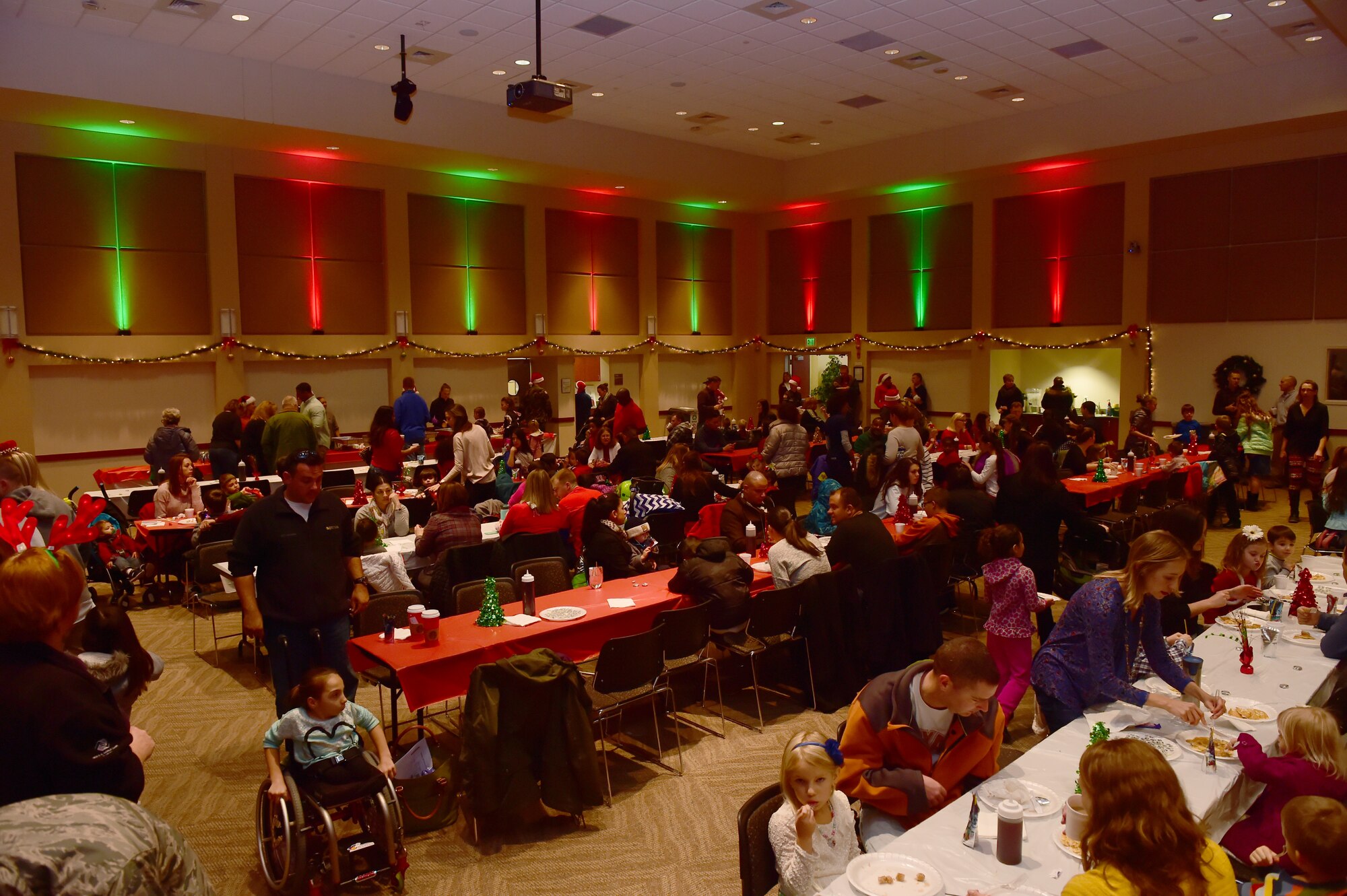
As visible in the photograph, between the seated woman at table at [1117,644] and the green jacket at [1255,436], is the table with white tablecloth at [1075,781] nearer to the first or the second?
the seated woman at table at [1117,644]

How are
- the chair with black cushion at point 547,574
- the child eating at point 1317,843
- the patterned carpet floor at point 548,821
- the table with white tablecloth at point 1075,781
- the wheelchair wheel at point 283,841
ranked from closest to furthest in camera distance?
the child eating at point 1317,843
the table with white tablecloth at point 1075,781
the wheelchair wheel at point 283,841
the patterned carpet floor at point 548,821
the chair with black cushion at point 547,574

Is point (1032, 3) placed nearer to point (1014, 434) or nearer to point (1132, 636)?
point (1014, 434)

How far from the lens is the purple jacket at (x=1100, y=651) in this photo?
12.0 feet

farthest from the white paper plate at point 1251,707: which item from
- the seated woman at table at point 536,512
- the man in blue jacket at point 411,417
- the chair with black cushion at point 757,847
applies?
the man in blue jacket at point 411,417

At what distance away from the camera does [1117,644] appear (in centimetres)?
372

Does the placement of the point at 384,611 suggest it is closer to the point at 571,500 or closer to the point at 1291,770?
the point at 571,500

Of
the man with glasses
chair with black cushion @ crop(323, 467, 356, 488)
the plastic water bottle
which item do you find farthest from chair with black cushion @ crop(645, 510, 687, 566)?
chair with black cushion @ crop(323, 467, 356, 488)

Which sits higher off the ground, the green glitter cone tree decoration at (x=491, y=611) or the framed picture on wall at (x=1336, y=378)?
the framed picture on wall at (x=1336, y=378)

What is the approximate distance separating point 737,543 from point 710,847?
8.95 ft

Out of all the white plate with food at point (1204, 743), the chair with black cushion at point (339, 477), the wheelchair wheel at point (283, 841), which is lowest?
the wheelchair wheel at point (283, 841)

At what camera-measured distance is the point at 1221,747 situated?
→ 3363mm

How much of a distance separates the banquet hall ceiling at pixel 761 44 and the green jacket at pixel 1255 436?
4.24m

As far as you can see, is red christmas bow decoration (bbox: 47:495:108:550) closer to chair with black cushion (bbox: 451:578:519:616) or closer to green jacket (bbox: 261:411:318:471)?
chair with black cushion (bbox: 451:578:519:616)

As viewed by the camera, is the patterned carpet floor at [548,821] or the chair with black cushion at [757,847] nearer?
Answer: the chair with black cushion at [757,847]
